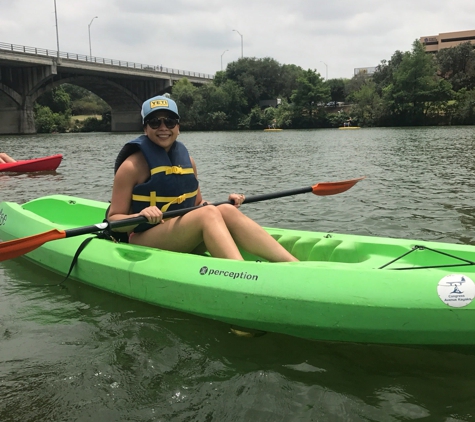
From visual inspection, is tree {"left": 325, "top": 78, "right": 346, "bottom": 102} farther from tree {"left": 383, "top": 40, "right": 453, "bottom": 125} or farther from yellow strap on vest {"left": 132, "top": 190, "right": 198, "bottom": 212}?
yellow strap on vest {"left": 132, "top": 190, "right": 198, "bottom": 212}

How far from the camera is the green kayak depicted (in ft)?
8.13

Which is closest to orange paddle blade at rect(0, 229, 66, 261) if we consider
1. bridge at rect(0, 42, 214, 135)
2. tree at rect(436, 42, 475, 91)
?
bridge at rect(0, 42, 214, 135)

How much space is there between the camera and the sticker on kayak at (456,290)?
2.39m

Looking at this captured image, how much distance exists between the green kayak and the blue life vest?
37 cm

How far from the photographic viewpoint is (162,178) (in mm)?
3402

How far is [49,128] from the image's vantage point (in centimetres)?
5472

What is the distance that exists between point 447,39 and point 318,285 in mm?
89941

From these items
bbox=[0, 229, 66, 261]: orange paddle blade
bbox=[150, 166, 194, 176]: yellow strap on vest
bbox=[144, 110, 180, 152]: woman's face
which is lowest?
bbox=[0, 229, 66, 261]: orange paddle blade

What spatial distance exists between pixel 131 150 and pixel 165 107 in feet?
1.32

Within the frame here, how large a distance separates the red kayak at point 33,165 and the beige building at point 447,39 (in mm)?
79212

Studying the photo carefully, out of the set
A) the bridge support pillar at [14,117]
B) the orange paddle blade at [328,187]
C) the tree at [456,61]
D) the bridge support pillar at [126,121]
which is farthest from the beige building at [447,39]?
the orange paddle blade at [328,187]

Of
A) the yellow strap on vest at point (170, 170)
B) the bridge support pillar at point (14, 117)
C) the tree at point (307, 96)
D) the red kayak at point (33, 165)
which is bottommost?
the red kayak at point (33, 165)

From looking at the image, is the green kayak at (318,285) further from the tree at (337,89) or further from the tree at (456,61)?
the tree at (337,89)

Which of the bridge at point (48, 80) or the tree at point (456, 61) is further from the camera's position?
the tree at point (456, 61)
